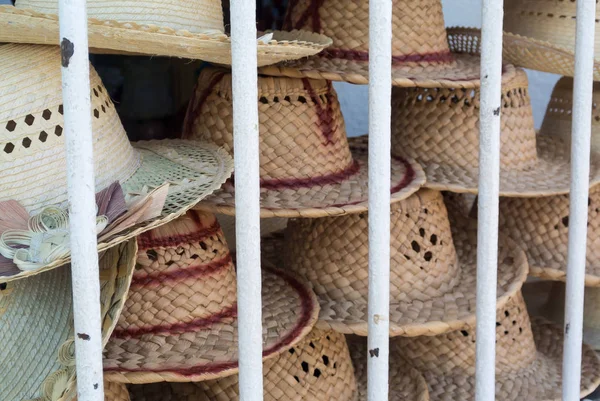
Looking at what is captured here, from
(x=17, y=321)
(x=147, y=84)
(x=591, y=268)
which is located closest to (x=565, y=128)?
(x=591, y=268)

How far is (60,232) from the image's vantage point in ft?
3.30

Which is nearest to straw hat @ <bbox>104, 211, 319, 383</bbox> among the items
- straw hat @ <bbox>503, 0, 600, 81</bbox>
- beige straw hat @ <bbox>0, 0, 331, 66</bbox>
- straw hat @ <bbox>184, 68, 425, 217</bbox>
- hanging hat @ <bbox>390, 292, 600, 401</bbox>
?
straw hat @ <bbox>184, 68, 425, 217</bbox>

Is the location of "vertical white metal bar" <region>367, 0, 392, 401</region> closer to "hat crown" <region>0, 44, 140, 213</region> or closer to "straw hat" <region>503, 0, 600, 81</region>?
"hat crown" <region>0, 44, 140, 213</region>

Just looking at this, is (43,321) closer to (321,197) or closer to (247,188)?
(247,188)

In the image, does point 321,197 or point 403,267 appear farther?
point 403,267

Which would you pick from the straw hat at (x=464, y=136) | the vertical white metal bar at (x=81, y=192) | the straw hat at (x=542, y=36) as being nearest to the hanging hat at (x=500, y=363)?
the straw hat at (x=464, y=136)

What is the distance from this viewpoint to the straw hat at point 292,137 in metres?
1.52

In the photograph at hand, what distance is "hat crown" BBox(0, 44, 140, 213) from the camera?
3.54 feet

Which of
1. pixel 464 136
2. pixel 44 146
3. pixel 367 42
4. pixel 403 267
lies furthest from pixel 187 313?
pixel 464 136

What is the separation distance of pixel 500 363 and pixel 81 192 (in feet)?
4.25

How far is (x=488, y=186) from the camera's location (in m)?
1.16

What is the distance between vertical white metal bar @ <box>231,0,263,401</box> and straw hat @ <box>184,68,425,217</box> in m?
0.52

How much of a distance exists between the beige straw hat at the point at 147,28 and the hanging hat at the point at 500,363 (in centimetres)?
88

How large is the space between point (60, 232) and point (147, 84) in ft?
4.89
